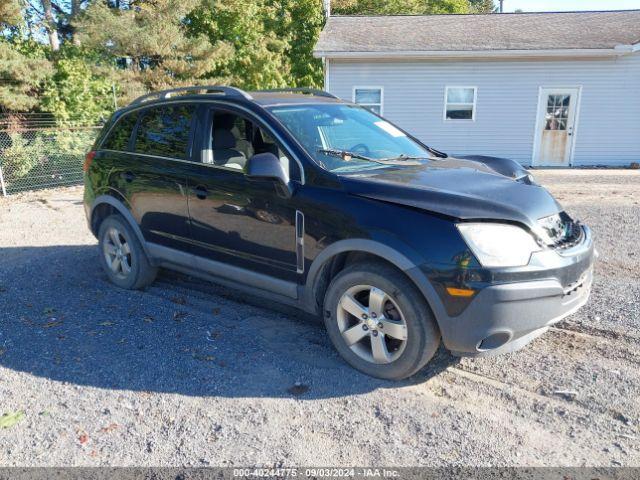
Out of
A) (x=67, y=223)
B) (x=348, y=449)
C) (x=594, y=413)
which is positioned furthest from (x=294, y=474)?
(x=67, y=223)

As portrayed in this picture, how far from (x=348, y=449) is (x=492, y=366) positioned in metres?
1.37

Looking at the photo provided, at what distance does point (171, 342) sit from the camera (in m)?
3.96

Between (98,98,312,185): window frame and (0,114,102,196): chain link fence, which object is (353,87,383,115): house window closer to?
(0,114,102,196): chain link fence

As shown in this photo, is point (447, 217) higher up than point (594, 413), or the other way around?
point (447, 217)

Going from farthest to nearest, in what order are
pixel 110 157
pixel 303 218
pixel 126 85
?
pixel 126 85, pixel 110 157, pixel 303 218

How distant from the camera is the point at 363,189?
3279mm

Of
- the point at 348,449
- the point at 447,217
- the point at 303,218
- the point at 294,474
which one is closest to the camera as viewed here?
the point at 294,474

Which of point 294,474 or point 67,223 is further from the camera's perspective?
point 67,223

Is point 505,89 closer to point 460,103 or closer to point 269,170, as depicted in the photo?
point 460,103

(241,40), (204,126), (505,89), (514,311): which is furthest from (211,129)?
(241,40)

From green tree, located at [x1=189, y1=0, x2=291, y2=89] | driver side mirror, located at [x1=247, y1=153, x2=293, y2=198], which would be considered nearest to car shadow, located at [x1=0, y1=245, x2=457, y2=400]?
driver side mirror, located at [x1=247, y1=153, x2=293, y2=198]

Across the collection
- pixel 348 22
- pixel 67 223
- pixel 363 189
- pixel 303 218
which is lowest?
pixel 67 223

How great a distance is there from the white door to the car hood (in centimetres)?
1291

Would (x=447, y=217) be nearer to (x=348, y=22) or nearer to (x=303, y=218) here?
(x=303, y=218)
